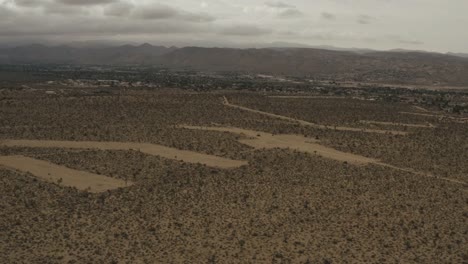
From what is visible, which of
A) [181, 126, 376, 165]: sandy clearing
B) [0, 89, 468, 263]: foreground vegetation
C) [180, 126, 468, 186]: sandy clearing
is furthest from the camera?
[181, 126, 376, 165]: sandy clearing

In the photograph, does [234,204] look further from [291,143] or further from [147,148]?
[291,143]

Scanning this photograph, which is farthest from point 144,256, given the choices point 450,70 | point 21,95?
point 450,70

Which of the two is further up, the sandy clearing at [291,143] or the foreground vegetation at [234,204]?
the sandy clearing at [291,143]

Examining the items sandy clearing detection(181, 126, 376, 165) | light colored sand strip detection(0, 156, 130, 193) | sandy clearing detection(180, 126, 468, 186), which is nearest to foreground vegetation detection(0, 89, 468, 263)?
light colored sand strip detection(0, 156, 130, 193)

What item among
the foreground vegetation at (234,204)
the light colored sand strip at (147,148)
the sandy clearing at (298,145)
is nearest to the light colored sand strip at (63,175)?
the foreground vegetation at (234,204)

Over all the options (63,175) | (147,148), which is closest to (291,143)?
(147,148)

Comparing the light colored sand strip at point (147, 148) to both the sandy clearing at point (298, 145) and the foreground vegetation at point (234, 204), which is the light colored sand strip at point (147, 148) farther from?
the sandy clearing at point (298, 145)

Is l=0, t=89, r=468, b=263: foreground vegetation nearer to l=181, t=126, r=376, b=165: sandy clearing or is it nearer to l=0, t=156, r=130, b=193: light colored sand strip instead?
l=0, t=156, r=130, b=193: light colored sand strip
